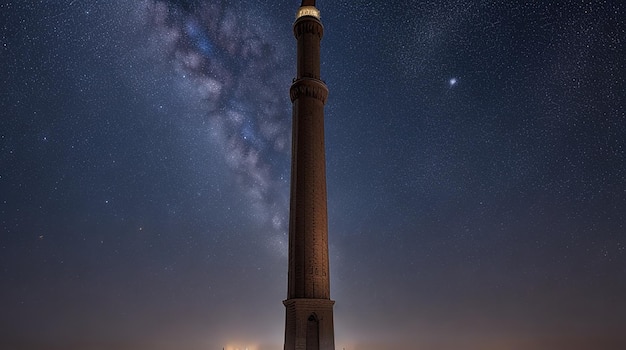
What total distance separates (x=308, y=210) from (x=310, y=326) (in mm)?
9094

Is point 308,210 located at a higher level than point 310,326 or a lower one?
higher

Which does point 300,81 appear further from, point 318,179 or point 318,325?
point 318,325

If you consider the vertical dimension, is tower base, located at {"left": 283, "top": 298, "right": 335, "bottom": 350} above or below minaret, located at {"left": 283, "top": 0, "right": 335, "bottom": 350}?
below

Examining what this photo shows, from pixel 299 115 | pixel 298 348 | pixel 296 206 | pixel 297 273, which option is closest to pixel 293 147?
pixel 299 115

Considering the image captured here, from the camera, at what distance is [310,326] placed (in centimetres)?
3453

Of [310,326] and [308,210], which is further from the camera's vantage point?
[308,210]

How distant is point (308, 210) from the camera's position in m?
37.4

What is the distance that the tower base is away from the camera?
3369cm

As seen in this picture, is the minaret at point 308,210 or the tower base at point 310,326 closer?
the tower base at point 310,326

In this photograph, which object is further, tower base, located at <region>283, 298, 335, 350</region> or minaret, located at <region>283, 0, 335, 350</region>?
minaret, located at <region>283, 0, 335, 350</region>

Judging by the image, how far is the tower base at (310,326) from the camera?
33688mm

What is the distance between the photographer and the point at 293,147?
4088 centimetres

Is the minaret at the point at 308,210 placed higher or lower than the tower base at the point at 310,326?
higher

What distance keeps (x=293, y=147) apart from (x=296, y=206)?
5965mm
